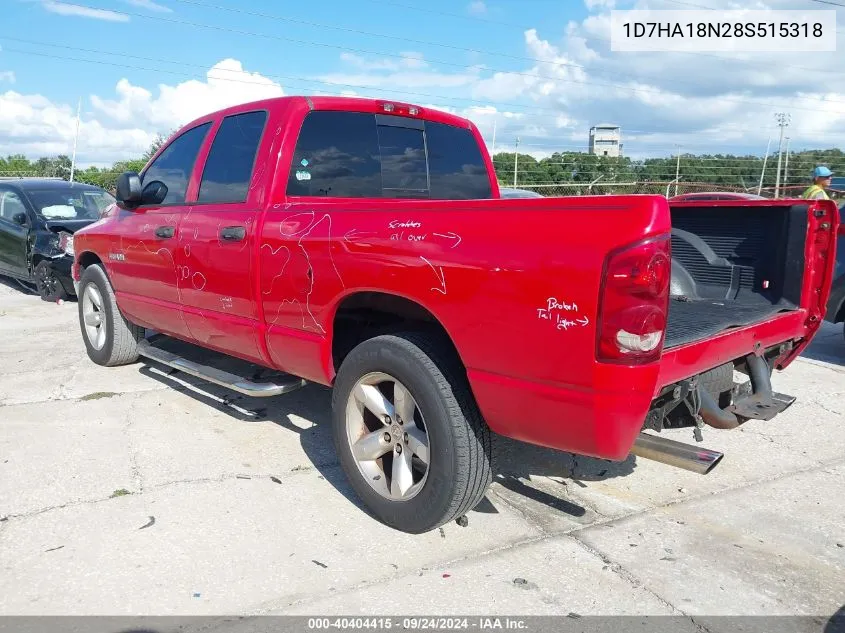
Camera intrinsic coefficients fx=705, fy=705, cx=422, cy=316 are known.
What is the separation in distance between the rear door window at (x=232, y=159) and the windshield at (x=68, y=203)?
22.0 ft

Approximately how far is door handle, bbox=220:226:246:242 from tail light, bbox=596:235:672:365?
7.08ft

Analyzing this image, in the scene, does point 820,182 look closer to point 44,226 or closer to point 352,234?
point 352,234

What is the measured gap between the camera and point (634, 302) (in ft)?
7.80

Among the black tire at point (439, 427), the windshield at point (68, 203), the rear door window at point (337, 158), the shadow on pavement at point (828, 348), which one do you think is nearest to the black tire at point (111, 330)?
the rear door window at point (337, 158)

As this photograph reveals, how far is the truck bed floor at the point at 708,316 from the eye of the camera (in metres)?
3.06

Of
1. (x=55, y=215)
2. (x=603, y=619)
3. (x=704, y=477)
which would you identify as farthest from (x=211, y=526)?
(x=55, y=215)

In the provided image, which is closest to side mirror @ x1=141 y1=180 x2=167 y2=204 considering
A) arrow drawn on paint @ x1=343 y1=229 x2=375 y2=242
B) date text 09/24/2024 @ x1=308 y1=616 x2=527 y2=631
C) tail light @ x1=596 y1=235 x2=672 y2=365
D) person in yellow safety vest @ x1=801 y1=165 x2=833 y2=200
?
arrow drawn on paint @ x1=343 y1=229 x2=375 y2=242

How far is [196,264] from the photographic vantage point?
4.24 metres

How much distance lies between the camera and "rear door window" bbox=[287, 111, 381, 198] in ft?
12.7

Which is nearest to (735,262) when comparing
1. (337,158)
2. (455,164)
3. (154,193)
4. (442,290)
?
(455,164)

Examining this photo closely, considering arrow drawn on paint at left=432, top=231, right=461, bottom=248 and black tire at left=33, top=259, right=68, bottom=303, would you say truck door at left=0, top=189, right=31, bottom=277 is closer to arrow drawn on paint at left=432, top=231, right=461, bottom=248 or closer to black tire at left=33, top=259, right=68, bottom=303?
black tire at left=33, top=259, right=68, bottom=303

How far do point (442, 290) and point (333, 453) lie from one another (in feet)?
5.89

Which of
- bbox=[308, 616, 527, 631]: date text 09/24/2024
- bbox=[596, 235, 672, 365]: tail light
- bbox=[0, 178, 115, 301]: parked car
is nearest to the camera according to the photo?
bbox=[596, 235, 672, 365]: tail light

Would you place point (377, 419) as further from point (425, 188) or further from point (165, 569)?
point (425, 188)
